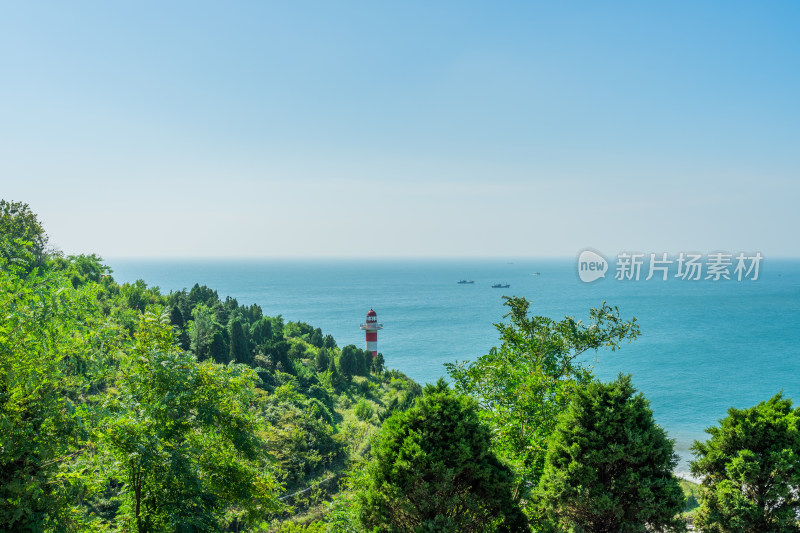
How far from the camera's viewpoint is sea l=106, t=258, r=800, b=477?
1984 inches

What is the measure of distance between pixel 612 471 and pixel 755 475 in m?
2.06

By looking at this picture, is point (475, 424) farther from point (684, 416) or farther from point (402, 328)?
point (402, 328)

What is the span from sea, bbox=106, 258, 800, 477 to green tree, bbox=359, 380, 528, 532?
1067 mm

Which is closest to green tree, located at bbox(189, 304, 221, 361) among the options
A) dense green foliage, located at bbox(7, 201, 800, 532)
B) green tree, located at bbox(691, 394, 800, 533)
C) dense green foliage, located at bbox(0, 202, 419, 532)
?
dense green foliage, located at bbox(0, 202, 419, 532)

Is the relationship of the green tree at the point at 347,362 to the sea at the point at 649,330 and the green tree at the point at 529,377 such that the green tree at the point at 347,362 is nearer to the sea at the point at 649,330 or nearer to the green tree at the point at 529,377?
the sea at the point at 649,330

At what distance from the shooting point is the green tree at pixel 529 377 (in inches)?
342

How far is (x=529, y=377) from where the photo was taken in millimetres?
8766

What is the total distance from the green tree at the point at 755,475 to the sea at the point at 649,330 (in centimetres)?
145

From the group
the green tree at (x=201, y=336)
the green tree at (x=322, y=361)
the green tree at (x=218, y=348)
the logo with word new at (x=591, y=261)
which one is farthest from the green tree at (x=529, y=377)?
the green tree at (x=322, y=361)

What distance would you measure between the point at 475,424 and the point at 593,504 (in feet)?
6.12

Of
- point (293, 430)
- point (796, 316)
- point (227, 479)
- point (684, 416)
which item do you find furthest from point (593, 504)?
Answer: point (796, 316)

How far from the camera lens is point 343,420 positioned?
32.8 meters

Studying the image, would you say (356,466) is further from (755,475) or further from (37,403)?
(755,475)

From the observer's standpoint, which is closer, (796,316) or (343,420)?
(343,420)
